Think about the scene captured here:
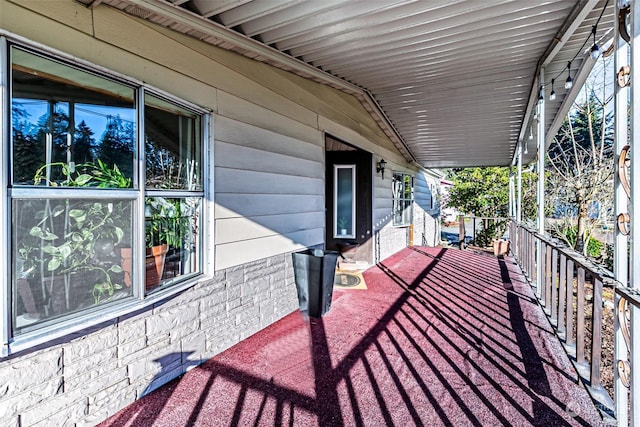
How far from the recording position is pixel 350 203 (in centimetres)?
679

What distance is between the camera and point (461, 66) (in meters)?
4.07

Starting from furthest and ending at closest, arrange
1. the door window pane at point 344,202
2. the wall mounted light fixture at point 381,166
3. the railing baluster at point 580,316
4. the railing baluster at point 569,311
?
the wall mounted light fixture at point 381,166 → the door window pane at point 344,202 → the railing baluster at point 569,311 → the railing baluster at point 580,316

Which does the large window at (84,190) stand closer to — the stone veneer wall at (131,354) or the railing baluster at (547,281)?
the stone veneer wall at (131,354)

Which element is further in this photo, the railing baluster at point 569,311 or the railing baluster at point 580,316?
the railing baluster at point 569,311

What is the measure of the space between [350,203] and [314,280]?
3.08 metres

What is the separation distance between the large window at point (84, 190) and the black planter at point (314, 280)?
5.53 feet

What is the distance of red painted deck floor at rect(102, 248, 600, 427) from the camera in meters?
2.14

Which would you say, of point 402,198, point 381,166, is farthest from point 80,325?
point 402,198

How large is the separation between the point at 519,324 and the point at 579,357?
1.07 m

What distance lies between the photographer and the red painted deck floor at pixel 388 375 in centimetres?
214

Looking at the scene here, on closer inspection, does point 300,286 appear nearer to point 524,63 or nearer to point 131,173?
point 131,173

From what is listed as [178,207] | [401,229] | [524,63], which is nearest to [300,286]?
[178,207]

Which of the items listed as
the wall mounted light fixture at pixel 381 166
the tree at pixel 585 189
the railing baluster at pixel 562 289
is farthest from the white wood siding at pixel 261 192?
the tree at pixel 585 189

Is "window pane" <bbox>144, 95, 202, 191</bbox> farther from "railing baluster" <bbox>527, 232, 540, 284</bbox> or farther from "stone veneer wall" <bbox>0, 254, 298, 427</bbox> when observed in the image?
"railing baluster" <bbox>527, 232, 540, 284</bbox>
